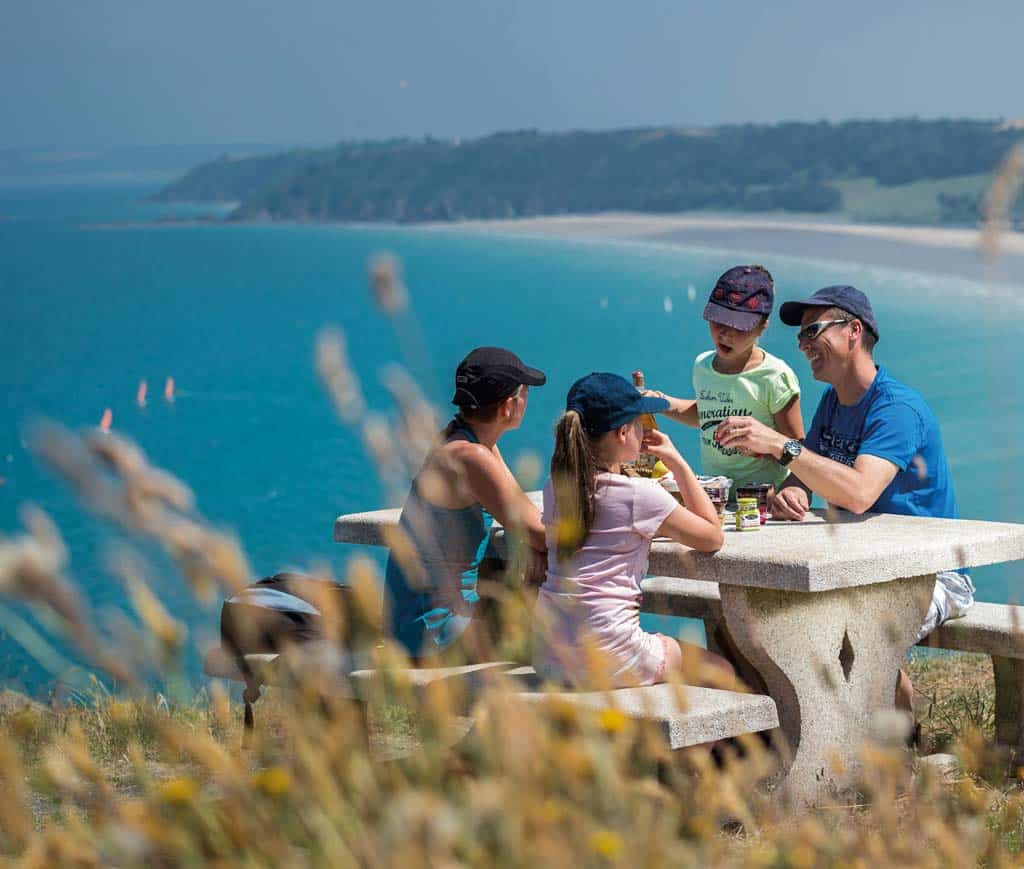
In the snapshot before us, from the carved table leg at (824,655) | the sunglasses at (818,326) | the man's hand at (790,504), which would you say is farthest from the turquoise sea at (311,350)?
the carved table leg at (824,655)

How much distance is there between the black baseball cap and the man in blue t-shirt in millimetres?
551

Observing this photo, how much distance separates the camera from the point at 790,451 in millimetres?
4113

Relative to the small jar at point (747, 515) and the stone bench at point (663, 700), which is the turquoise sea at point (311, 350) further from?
the stone bench at point (663, 700)

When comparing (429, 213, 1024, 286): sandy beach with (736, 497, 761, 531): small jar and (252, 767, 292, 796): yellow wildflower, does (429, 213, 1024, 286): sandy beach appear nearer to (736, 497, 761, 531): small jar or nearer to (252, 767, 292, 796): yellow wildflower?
(736, 497, 761, 531): small jar

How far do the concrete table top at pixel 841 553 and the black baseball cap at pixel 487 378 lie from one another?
0.55 m

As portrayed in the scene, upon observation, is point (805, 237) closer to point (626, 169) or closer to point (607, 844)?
point (626, 169)

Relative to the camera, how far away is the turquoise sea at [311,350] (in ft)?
108

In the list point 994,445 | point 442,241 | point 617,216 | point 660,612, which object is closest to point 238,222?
point 442,241

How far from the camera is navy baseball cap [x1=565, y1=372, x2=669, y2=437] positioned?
3715mm

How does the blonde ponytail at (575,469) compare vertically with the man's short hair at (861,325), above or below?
below

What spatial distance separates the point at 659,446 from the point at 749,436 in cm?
29

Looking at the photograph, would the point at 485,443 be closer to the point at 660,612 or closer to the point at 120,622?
the point at 660,612

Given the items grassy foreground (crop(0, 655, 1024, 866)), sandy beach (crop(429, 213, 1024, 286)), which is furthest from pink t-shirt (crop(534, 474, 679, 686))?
sandy beach (crop(429, 213, 1024, 286))

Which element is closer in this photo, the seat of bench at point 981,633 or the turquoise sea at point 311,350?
the seat of bench at point 981,633
